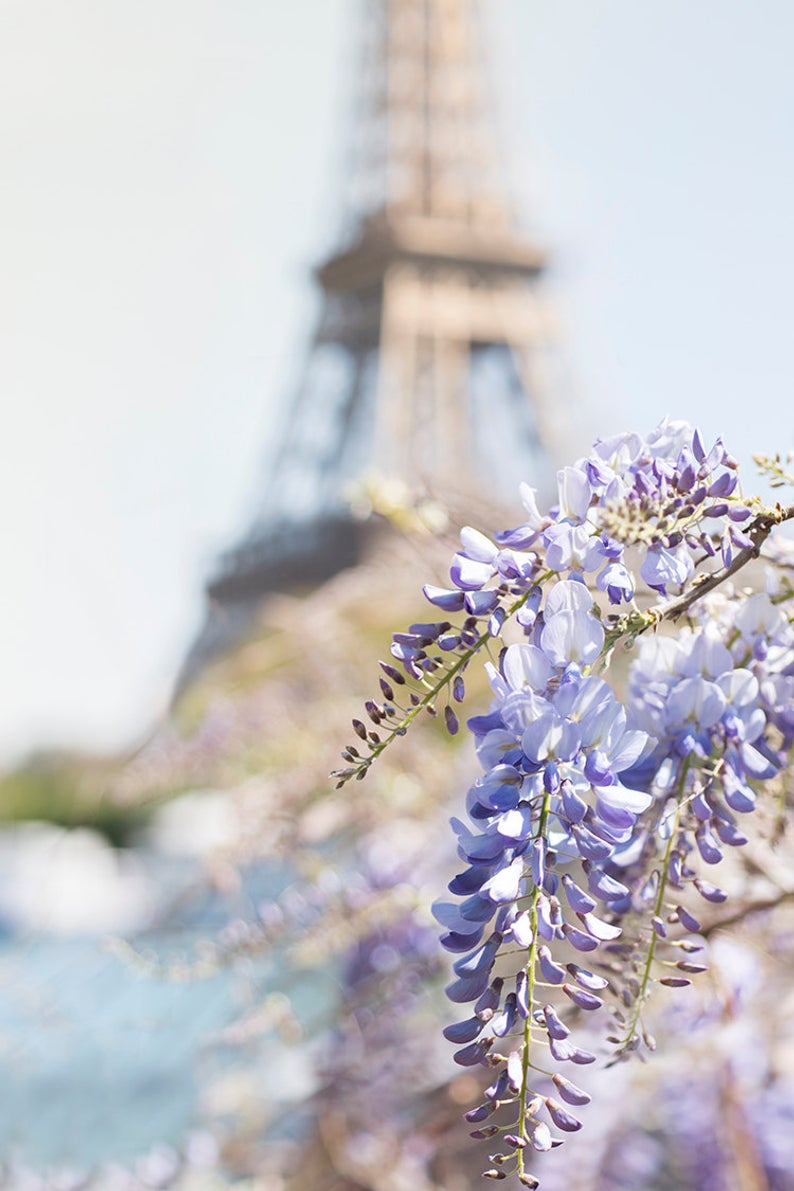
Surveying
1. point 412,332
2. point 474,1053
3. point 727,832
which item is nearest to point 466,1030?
point 474,1053

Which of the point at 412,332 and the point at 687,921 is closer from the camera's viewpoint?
the point at 687,921

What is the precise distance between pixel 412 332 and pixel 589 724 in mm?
8790

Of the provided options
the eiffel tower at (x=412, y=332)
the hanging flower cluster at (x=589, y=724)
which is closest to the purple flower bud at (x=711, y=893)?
the hanging flower cluster at (x=589, y=724)

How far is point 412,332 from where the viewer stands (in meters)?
8.97

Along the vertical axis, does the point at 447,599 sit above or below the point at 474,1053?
above

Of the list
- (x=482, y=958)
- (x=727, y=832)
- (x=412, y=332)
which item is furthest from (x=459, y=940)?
(x=412, y=332)

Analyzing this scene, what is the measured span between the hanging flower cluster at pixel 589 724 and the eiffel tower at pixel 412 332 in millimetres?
7476

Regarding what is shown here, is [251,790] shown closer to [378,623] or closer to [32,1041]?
[32,1041]

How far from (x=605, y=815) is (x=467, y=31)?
10943mm

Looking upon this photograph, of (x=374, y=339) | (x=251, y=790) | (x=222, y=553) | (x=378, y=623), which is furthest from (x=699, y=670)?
(x=374, y=339)

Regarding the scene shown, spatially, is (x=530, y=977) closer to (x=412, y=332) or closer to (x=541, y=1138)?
(x=541, y=1138)

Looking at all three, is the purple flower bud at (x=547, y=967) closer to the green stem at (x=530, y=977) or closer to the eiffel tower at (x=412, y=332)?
the green stem at (x=530, y=977)

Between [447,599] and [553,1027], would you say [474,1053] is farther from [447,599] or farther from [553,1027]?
[447,599]

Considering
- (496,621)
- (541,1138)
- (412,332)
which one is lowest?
(412,332)
